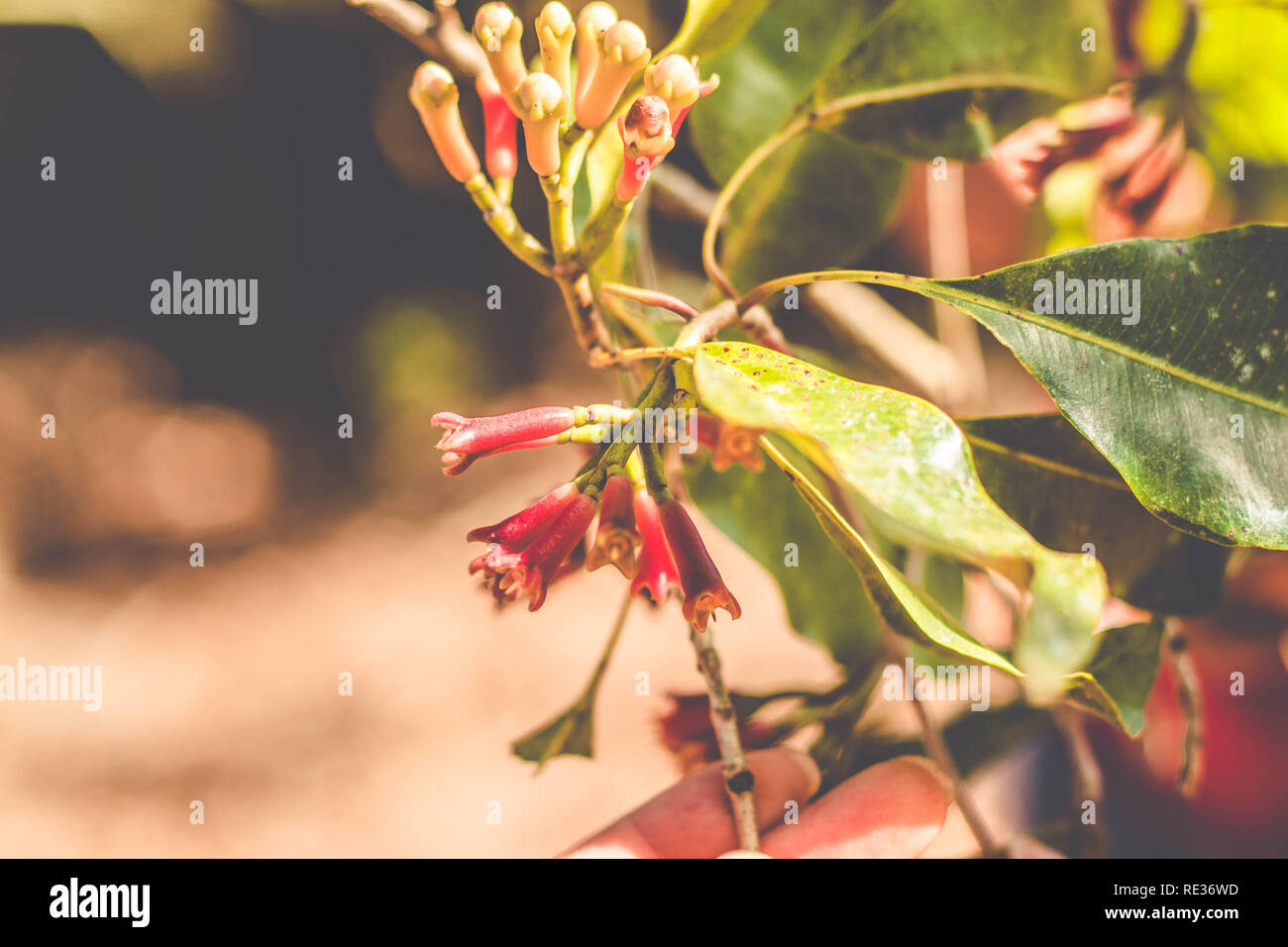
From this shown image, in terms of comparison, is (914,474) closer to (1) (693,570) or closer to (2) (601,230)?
(1) (693,570)

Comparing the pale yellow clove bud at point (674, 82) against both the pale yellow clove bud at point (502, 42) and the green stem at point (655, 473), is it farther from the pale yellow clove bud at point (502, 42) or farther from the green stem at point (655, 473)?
the green stem at point (655, 473)

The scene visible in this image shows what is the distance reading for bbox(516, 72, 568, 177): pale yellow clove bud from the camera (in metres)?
0.50

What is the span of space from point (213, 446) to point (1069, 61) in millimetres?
2145

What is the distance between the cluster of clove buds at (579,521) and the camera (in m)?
0.51

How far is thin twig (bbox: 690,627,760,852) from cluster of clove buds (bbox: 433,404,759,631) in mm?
85

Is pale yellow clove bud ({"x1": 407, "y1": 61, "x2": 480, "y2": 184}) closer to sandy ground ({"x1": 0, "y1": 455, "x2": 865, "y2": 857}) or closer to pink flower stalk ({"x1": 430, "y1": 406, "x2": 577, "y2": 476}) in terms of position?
pink flower stalk ({"x1": 430, "y1": 406, "x2": 577, "y2": 476})

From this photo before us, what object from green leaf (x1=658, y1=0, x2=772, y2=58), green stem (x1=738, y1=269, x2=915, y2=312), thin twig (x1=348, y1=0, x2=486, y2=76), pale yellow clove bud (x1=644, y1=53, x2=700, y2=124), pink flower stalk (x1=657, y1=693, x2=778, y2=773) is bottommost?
pink flower stalk (x1=657, y1=693, x2=778, y2=773)

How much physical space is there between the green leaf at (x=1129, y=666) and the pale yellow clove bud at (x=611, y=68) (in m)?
0.49

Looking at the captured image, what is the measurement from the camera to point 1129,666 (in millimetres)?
645

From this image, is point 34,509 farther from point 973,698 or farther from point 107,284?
point 973,698

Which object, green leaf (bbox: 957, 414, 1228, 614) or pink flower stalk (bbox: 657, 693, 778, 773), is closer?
green leaf (bbox: 957, 414, 1228, 614)
